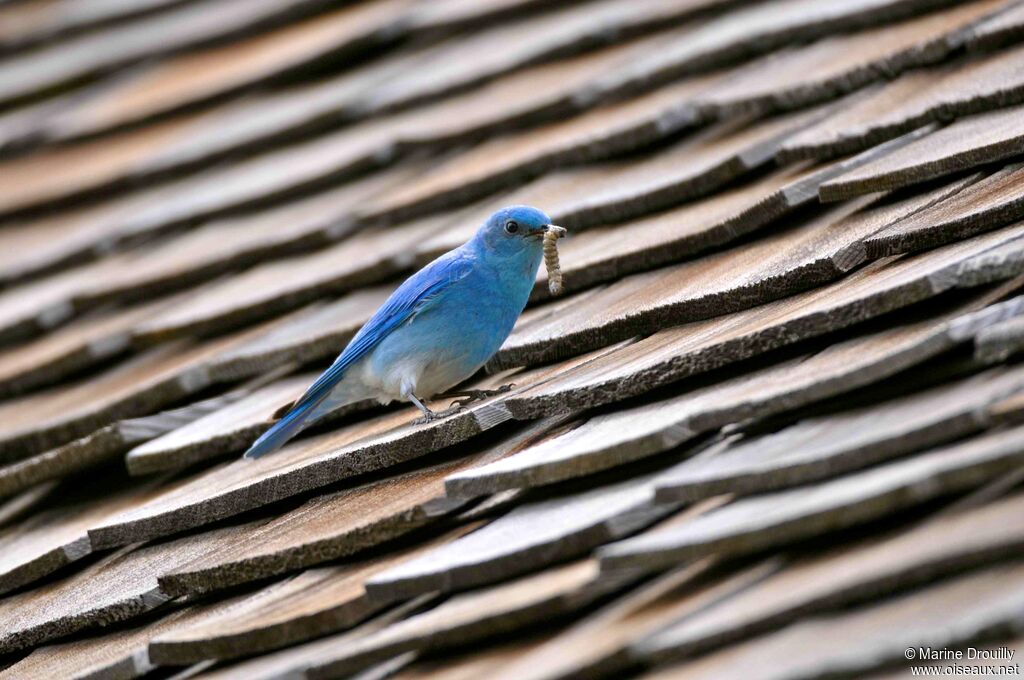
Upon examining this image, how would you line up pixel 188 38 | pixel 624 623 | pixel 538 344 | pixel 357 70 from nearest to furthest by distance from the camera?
pixel 624 623, pixel 538 344, pixel 357 70, pixel 188 38

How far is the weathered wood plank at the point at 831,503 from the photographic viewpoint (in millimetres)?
1719

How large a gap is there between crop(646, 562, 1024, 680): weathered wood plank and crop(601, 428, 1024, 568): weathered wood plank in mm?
136

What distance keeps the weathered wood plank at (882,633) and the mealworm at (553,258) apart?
5.20ft

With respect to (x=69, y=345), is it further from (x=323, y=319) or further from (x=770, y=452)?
(x=770, y=452)

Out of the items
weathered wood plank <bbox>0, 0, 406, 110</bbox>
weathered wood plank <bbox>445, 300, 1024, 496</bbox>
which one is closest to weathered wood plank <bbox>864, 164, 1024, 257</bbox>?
weathered wood plank <bbox>445, 300, 1024, 496</bbox>

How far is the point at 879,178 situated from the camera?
276 centimetres

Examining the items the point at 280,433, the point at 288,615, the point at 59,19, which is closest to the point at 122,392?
the point at 280,433

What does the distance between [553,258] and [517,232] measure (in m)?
0.17

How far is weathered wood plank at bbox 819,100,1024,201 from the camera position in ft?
8.70

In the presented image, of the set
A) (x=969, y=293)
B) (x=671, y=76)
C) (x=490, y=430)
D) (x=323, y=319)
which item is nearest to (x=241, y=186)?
(x=323, y=319)

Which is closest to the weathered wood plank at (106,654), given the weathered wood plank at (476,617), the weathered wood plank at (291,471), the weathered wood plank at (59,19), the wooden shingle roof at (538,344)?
the wooden shingle roof at (538,344)

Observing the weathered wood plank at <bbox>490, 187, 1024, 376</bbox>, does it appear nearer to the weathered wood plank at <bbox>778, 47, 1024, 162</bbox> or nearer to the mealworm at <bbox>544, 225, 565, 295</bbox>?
the mealworm at <bbox>544, 225, 565, 295</bbox>

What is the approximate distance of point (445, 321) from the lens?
3465mm

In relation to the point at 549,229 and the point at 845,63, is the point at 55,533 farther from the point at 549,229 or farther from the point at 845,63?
the point at 845,63
